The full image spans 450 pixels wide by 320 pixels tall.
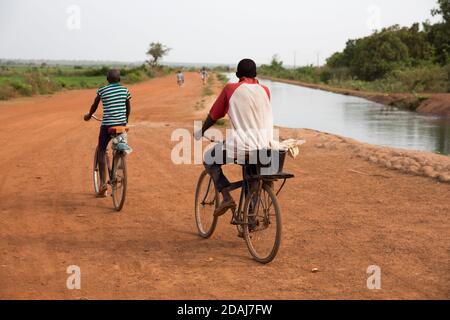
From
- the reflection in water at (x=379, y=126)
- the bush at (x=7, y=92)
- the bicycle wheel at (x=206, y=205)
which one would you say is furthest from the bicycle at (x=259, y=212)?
the bush at (x=7, y=92)

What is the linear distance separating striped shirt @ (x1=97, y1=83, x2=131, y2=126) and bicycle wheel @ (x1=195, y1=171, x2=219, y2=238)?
1835 mm

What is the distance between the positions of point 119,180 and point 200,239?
1846 mm

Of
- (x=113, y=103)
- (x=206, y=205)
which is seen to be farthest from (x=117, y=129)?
(x=206, y=205)

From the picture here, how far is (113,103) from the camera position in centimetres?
798

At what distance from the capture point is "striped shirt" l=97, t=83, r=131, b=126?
797 cm

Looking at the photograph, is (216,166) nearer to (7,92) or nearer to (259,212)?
(259,212)

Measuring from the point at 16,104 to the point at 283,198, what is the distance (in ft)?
69.7

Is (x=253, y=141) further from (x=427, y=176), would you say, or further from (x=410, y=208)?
(x=427, y=176)

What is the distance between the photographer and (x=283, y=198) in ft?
28.8

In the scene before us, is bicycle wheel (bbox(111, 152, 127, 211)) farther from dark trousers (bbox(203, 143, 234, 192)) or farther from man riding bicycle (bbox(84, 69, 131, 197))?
dark trousers (bbox(203, 143, 234, 192))

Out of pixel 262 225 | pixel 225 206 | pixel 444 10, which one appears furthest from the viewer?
pixel 444 10

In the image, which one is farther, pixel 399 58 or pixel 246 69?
pixel 399 58

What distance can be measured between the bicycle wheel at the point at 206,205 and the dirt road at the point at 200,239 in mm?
152
